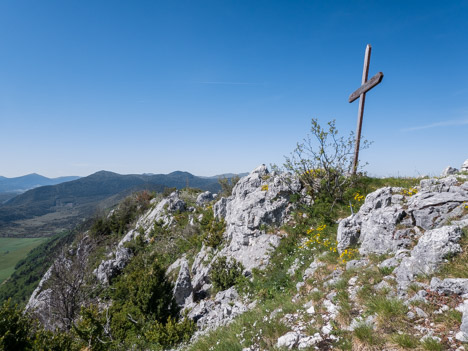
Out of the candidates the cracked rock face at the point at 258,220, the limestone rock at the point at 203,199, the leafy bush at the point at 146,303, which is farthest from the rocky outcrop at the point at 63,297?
the cracked rock face at the point at 258,220

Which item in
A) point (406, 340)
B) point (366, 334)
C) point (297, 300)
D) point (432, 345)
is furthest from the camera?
point (297, 300)

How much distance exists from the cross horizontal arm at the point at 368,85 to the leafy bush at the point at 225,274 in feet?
37.3

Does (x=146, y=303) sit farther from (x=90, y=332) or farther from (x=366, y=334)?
(x=366, y=334)

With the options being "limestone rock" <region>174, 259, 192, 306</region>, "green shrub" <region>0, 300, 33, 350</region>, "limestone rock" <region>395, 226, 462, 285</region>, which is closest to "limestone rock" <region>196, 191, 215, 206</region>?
"limestone rock" <region>174, 259, 192, 306</region>

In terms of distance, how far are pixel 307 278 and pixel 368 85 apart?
10.3 m

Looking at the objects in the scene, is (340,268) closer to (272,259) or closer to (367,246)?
(367,246)

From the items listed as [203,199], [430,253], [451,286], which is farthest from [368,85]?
[203,199]

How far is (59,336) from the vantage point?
24.4ft

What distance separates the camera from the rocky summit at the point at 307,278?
442 centimetres

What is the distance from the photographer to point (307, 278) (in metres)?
7.83

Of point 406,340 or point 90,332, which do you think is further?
point 90,332

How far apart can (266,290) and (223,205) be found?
10.7 m

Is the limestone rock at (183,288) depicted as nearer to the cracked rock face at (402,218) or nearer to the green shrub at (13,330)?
the green shrub at (13,330)

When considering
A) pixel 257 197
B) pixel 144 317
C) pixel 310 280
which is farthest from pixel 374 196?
pixel 144 317
